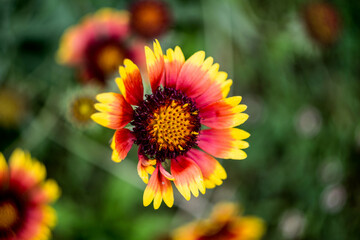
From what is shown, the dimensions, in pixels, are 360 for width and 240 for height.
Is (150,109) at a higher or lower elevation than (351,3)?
lower

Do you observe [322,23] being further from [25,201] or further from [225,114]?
[25,201]

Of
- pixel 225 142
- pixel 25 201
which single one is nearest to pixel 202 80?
pixel 225 142

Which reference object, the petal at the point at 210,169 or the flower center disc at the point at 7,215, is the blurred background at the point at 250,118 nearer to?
the flower center disc at the point at 7,215

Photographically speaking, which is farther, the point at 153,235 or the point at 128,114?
the point at 153,235

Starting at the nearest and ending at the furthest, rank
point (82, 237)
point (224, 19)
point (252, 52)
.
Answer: point (82, 237) → point (224, 19) → point (252, 52)

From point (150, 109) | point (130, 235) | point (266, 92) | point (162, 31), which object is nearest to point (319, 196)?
point (266, 92)

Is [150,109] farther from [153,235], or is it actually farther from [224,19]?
[224,19]
